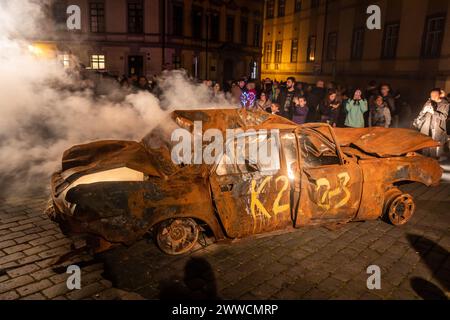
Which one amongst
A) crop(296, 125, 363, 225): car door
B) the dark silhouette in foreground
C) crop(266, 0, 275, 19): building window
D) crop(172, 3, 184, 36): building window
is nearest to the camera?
the dark silhouette in foreground

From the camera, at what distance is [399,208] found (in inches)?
235

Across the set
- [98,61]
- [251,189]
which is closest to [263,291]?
[251,189]

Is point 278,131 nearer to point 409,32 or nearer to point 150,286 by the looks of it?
point 150,286

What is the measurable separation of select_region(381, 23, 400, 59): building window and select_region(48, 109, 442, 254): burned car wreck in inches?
619

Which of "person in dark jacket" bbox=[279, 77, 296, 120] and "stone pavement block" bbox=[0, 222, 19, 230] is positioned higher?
"person in dark jacket" bbox=[279, 77, 296, 120]

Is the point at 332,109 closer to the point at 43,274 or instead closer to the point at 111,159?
the point at 111,159

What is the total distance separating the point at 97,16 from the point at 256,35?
696 inches

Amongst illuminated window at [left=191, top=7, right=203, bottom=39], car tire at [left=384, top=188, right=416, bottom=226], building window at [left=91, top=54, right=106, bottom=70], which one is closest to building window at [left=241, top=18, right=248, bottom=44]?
illuminated window at [left=191, top=7, right=203, bottom=39]

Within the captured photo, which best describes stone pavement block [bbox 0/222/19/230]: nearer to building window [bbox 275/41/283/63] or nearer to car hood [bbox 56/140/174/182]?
car hood [bbox 56/140/174/182]

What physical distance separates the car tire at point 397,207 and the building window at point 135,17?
30.9 meters

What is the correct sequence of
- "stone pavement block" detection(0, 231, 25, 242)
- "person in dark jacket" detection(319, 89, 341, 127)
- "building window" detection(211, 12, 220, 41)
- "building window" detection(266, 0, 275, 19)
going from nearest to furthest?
1. "stone pavement block" detection(0, 231, 25, 242)
2. "person in dark jacket" detection(319, 89, 341, 127)
3. "building window" detection(211, 12, 220, 41)
4. "building window" detection(266, 0, 275, 19)

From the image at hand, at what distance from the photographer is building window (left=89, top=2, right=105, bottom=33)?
3155cm

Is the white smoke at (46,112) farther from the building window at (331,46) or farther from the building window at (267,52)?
the building window at (267,52)

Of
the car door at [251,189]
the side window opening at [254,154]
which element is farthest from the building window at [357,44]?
the car door at [251,189]
